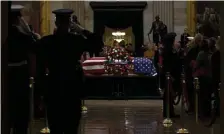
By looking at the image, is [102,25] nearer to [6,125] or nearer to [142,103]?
[142,103]

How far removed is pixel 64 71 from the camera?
217 inches

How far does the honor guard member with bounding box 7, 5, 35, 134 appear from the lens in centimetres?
603

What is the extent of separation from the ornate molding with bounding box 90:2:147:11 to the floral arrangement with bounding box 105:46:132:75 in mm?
8580

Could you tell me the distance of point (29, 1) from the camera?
20359mm

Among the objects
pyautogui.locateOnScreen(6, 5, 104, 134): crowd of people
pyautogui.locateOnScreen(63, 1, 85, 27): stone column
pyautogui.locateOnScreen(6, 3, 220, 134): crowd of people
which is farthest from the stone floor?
pyautogui.locateOnScreen(63, 1, 85, 27): stone column

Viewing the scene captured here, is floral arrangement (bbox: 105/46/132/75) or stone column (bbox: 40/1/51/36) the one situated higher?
stone column (bbox: 40/1/51/36)

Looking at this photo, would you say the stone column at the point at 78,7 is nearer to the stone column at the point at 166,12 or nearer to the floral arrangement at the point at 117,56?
the stone column at the point at 166,12

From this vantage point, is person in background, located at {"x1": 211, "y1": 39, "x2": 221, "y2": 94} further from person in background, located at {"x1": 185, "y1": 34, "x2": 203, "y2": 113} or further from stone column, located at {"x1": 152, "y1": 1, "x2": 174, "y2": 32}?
stone column, located at {"x1": 152, "y1": 1, "x2": 174, "y2": 32}

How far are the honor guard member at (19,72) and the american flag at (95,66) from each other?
8133mm

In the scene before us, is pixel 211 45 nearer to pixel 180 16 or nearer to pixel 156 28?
pixel 156 28

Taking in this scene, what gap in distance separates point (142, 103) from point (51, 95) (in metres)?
8.58

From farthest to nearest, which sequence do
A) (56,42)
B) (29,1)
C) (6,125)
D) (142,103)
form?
(29,1) → (142,103) → (56,42) → (6,125)

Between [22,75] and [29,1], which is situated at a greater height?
[29,1]

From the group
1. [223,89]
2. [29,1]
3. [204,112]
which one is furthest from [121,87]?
[223,89]
